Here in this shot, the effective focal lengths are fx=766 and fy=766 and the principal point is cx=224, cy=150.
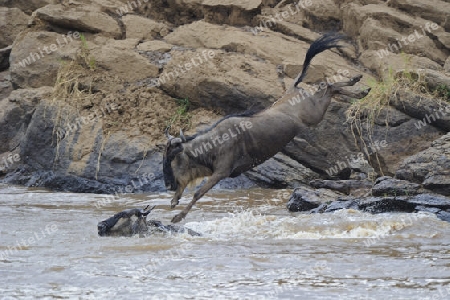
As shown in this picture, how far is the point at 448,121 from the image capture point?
38.0 ft

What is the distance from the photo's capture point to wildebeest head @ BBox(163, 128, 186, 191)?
9469mm

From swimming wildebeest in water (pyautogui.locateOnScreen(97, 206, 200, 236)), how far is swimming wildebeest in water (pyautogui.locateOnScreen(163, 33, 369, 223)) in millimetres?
1614

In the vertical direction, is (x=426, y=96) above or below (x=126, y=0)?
below

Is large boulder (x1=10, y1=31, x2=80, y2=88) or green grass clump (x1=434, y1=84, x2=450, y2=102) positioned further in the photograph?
large boulder (x1=10, y1=31, x2=80, y2=88)

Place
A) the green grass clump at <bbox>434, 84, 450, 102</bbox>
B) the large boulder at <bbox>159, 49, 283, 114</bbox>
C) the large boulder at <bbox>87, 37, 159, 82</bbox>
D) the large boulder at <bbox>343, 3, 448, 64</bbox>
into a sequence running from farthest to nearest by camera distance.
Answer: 1. the large boulder at <bbox>343, 3, 448, 64</bbox>
2. the large boulder at <bbox>87, 37, 159, 82</bbox>
3. the large boulder at <bbox>159, 49, 283, 114</bbox>
4. the green grass clump at <bbox>434, 84, 450, 102</bbox>

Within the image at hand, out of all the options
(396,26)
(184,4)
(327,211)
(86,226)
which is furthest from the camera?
(184,4)

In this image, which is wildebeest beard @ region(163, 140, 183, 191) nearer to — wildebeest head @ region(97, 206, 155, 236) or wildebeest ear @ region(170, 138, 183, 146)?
wildebeest ear @ region(170, 138, 183, 146)

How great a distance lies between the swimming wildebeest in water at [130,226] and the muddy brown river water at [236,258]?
0.14 meters

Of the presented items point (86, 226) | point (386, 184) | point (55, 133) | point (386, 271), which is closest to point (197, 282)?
point (386, 271)

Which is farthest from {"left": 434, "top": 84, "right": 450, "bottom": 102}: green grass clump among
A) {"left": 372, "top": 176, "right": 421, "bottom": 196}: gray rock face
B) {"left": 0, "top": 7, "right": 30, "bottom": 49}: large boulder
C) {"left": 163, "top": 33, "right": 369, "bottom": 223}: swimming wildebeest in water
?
{"left": 0, "top": 7, "right": 30, "bottom": 49}: large boulder

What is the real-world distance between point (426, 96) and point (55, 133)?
6185mm

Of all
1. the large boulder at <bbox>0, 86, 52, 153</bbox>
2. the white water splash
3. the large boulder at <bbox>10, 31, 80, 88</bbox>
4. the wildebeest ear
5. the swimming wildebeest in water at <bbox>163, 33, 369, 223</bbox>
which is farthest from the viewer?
the large boulder at <bbox>10, 31, 80, 88</bbox>

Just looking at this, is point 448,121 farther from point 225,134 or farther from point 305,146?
point 225,134

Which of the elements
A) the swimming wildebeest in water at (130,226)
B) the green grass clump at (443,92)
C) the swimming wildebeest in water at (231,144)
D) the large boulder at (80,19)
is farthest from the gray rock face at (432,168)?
the large boulder at (80,19)
